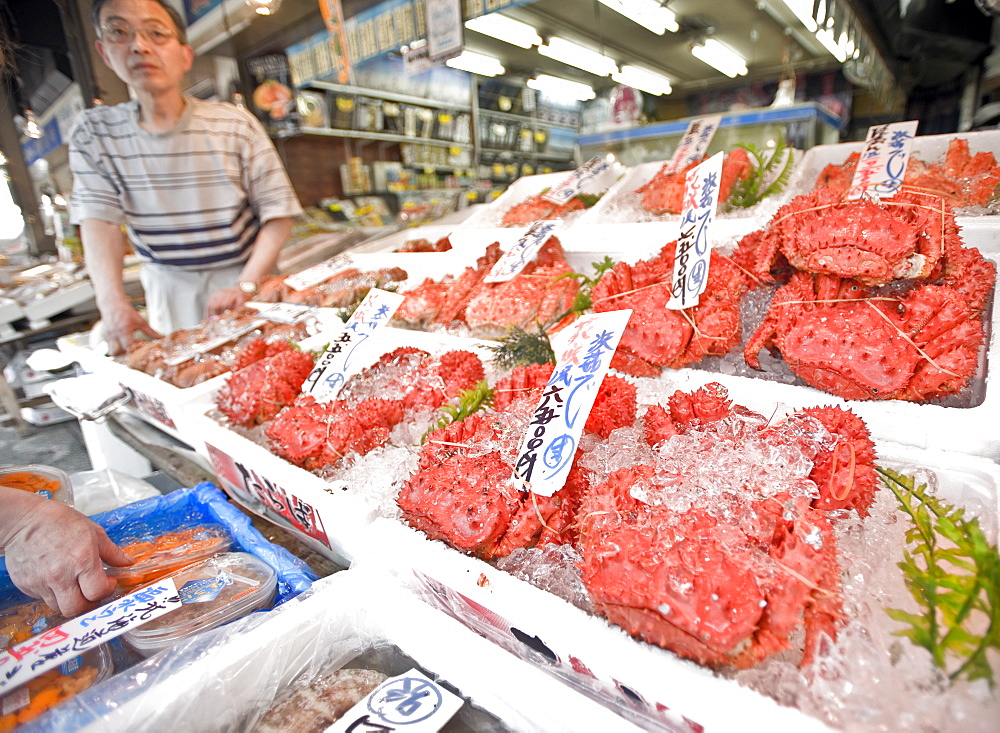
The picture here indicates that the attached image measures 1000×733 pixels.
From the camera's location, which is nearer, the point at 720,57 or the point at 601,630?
the point at 601,630

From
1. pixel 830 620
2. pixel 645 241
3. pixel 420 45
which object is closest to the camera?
pixel 830 620

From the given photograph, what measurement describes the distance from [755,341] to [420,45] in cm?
452

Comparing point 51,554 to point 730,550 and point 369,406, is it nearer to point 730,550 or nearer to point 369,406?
point 369,406

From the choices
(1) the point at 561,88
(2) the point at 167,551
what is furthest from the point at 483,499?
(1) the point at 561,88

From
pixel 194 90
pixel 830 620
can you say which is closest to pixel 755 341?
pixel 830 620

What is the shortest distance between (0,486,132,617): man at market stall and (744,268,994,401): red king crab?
1793 mm

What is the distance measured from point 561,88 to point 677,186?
4.60 meters

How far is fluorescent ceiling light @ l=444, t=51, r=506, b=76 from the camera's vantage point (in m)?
5.35

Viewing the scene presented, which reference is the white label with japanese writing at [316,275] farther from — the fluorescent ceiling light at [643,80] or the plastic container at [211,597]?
the fluorescent ceiling light at [643,80]

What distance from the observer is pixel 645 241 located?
102 inches

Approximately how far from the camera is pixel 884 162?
2061mm

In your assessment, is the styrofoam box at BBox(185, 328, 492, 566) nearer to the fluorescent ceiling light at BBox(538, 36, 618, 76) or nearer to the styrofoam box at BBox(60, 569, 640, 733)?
the styrofoam box at BBox(60, 569, 640, 733)

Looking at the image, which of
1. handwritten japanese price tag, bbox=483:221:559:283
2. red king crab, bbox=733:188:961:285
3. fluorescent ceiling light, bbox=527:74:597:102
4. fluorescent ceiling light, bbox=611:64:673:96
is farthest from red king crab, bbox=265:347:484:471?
fluorescent ceiling light, bbox=527:74:597:102

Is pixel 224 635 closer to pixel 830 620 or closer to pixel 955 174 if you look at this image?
pixel 830 620
